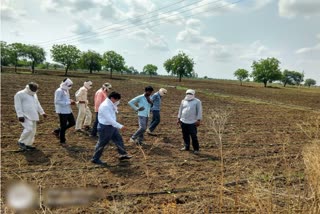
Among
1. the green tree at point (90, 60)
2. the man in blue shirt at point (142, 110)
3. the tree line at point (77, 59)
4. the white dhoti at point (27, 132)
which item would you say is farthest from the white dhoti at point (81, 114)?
the green tree at point (90, 60)

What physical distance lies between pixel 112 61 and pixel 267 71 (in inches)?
1531

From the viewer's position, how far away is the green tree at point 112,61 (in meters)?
73.1

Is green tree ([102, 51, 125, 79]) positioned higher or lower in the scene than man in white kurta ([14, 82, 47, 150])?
higher

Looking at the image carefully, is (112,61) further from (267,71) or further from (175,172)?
(175,172)

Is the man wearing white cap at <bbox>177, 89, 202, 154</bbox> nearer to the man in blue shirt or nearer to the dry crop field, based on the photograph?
the dry crop field

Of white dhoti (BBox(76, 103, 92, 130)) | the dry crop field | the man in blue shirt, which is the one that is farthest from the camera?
white dhoti (BBox(76, 103, 92, 130))

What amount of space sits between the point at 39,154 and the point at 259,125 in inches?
360

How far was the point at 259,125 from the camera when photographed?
42.5 ft

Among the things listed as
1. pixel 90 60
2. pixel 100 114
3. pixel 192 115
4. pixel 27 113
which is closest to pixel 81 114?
pixel 27 113

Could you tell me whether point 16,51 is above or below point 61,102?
above

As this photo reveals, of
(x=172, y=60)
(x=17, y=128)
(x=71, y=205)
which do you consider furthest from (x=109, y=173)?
(x=172, y=60)

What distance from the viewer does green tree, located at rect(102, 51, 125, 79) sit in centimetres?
7307

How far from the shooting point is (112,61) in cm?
7338

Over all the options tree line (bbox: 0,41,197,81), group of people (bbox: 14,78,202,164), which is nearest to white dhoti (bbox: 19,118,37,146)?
group of people (bbox: 14,78,202,164)
